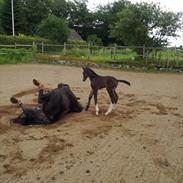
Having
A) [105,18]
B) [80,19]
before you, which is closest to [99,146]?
[105,18]

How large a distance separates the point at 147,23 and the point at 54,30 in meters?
16.9

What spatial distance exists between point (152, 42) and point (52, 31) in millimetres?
16870

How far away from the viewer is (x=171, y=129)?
679 centimetres

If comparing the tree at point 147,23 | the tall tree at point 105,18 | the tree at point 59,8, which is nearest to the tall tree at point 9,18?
the tall tree at point 105,18

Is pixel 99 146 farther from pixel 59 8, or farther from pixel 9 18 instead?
pixel 59 8

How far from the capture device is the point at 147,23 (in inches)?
851

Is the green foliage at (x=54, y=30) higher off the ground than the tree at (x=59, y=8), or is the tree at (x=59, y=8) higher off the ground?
the tree at (x=59, y=8)

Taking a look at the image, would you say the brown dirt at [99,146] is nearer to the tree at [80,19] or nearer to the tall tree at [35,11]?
the tall tree at [35,11]

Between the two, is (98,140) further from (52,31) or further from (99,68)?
(52,31)

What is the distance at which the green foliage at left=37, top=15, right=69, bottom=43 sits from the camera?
120 feet

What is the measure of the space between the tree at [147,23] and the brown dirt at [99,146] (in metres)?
13.3

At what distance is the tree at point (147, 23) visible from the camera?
2139 centimetres

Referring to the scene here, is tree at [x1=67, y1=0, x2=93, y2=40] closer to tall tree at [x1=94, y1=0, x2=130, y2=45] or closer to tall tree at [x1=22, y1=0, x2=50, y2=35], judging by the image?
tall tree at [x1=94, y1=0, x2=130, y2=45]

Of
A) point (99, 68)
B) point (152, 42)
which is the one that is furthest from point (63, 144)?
point (152, 42)
